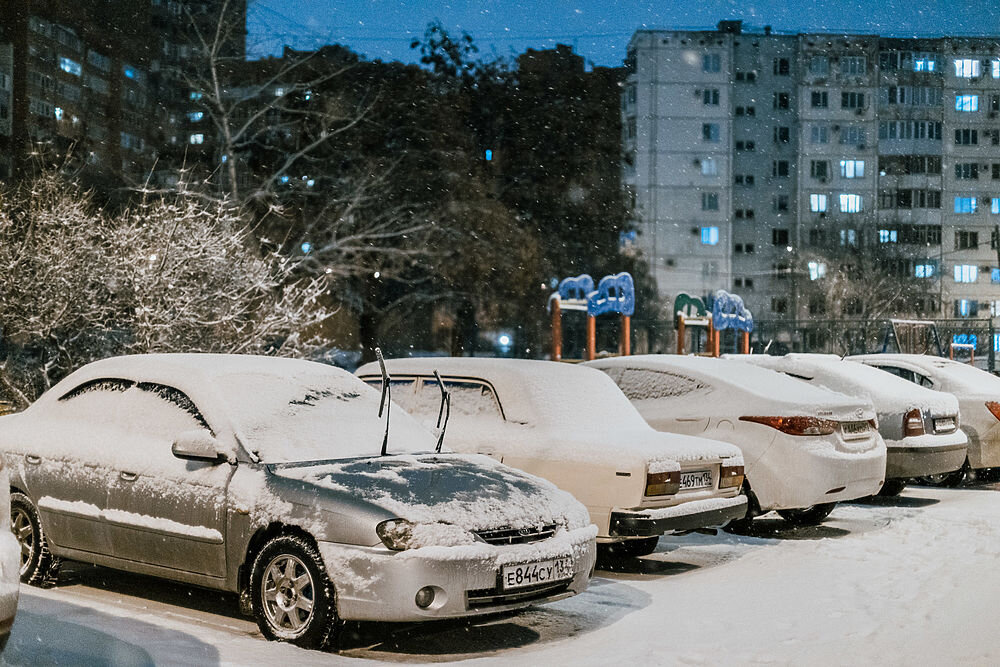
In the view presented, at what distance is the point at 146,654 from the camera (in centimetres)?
546

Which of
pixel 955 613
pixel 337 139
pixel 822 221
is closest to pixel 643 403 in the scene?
pixel 955 613

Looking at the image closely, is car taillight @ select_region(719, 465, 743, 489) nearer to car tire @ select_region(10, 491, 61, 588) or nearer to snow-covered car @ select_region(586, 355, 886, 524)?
snow-covered car @ select_region(586, 355, 886, 524)

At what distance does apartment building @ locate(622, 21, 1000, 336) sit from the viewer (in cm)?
8381

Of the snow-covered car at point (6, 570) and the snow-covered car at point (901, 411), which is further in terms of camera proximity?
the snow-covered car at point (901, 411)

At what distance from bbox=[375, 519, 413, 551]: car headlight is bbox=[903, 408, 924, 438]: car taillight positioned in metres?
7.34

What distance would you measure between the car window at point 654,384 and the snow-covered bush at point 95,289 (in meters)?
8.31

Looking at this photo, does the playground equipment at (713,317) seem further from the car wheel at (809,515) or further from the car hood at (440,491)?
the car hood at (440,491)

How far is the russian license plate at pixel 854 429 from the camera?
968 centimetres

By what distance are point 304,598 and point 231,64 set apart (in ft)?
79.8

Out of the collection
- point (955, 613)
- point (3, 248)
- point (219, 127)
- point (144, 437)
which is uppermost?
point (219, 127)

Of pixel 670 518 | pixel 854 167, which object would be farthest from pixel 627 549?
pixel 854 167

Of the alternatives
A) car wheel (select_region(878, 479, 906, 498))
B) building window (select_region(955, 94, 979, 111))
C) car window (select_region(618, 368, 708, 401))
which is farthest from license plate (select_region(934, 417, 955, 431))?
building window (select_region(955, 94, 979, 111))

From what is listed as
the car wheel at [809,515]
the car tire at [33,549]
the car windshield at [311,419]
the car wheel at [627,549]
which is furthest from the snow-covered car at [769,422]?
the car tire at [33,549]

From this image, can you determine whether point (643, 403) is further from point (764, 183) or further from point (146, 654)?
point (764, 183)
